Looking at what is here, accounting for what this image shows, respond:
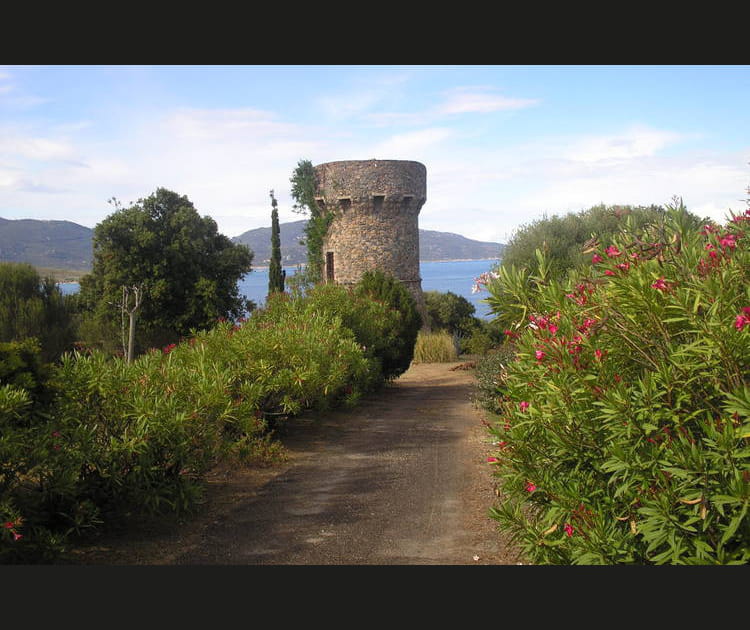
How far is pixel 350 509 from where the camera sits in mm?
7188

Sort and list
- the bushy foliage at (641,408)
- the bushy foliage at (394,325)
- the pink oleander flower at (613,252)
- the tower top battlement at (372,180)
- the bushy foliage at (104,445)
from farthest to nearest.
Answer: the tower top battlement at (372,180) → the bushy foliage at (394,325) → the bushy foliage at (104,445) → the pink oleander flower at (613,252) → the bushy foliage at (641,408)

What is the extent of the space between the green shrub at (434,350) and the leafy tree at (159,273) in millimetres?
7611

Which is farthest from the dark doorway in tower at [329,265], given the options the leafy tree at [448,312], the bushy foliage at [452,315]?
the leafy tree at [448,312]

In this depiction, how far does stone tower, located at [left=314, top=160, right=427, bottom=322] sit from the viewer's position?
968 inches

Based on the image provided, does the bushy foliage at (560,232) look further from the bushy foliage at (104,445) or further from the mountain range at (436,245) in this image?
the mountain range at (436,245)

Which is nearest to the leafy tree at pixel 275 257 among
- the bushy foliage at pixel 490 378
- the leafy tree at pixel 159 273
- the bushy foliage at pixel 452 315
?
the leafy tree at pixel 159 273

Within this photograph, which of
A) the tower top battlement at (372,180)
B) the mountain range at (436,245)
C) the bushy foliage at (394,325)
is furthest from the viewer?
the mountain range at (436,245)

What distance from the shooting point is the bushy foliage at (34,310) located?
79.7 feet

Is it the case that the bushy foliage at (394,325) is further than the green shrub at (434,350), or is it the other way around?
the green shrub at (434,350)

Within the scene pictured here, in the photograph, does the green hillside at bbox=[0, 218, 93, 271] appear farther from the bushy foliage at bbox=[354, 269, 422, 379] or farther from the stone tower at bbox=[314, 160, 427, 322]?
the bushy foliage at bbox=[354, 269, 422, 379]

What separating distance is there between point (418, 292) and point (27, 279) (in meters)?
14.6

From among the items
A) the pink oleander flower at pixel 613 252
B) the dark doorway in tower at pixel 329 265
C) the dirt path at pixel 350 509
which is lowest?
the dirt path at pixel 350 509

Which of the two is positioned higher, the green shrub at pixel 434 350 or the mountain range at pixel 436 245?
the mountain range at pixel 436 245

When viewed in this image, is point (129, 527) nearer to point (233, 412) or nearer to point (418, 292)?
point (233, 412)
